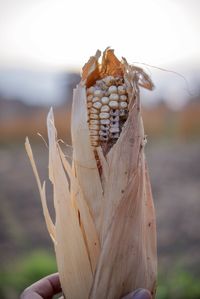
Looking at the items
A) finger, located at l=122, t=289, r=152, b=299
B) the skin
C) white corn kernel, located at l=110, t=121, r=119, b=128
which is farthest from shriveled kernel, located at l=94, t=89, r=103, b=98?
the skin

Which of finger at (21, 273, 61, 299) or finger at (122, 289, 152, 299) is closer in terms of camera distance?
finger at (122, 289, 152, 299)

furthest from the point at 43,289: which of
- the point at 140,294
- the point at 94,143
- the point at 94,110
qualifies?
the point at 94,110

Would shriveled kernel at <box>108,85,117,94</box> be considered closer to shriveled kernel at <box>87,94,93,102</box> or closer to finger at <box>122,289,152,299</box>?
shriveled kernel at <box>87,94,93,102</box>

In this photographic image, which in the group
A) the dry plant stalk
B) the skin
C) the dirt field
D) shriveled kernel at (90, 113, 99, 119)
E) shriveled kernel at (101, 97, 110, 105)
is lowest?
the dirt field

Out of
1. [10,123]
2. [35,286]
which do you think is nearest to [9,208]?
[35,286]

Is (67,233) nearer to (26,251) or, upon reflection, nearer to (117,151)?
(117,151)

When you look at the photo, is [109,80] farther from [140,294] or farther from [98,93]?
[140,294]
